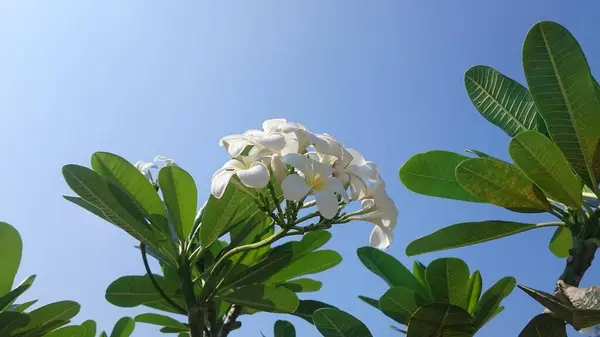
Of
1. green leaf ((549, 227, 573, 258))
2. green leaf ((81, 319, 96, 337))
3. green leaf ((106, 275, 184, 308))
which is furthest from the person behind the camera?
green leaf ((81, 319, 96, 337))

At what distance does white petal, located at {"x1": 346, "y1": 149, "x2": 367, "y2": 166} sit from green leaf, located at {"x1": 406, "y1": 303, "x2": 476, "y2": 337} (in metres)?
0.32

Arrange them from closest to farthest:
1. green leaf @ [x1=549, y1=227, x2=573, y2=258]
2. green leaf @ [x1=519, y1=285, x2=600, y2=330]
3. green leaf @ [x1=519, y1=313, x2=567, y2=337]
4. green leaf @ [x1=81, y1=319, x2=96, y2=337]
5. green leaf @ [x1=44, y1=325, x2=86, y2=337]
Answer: green leaf @ [x1=519, y1=285, x2=600, y2=330]
green leaf @ [x1=519, y1=313, x2=567, y2=337]
green leaf @ [x1=44, y1=325, x2=86, y2=337]
green leaf @ [x1=549, y1=227, x2=573, y2=258]
green leaf @ [x1=81, y1=319, x2=96, y2=337]

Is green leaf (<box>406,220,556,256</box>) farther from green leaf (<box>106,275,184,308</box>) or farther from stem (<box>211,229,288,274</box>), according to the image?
green leaf (<box>106,275,184,308</box>)

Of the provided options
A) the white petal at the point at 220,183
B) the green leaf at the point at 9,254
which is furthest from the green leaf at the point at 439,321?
the green leaf at the point at 9,254

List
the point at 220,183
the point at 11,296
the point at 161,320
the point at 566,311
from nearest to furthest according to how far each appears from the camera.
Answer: the point at 566,311 → the point at 220,183 → the point at 11,296 → the point at 161,320

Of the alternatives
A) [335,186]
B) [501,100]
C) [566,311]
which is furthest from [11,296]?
[501,100]

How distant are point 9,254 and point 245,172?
27.6 inches

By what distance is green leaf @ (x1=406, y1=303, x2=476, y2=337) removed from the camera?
Answer: 1255 mm

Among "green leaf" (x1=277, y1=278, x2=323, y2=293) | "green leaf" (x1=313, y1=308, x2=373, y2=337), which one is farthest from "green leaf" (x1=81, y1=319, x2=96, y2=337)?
"green leaf" (x1=313, y1=308, x2=373, y2=337)

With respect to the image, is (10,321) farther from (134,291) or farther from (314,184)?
(314,184)

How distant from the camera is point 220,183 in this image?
1.23m

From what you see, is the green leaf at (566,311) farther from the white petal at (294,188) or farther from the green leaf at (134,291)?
the green leaf at (134,291)

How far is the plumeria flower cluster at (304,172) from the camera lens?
1207mm

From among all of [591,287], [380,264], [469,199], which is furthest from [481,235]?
[591,287]
